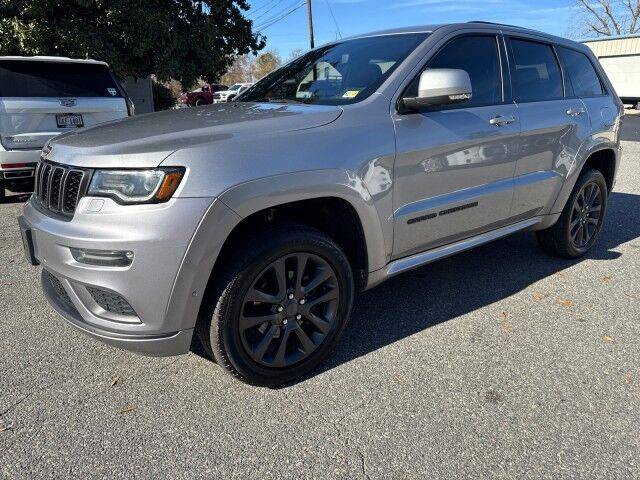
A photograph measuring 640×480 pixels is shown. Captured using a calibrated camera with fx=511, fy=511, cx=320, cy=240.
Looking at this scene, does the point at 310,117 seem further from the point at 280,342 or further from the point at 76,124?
the point at 76,124

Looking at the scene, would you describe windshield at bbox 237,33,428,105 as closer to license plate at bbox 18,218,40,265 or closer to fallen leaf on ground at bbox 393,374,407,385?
fallen leaf on ground at bbox 393,374,407,385

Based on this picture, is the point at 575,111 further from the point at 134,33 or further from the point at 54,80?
the point at 134,33

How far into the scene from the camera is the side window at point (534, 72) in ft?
11.9

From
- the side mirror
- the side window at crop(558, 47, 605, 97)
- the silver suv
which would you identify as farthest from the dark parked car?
the side mirror

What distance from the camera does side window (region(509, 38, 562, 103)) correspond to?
3.63 m

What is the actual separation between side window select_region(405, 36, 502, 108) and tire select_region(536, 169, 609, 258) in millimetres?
1343

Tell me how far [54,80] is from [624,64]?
30004 mm

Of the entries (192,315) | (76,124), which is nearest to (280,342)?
(192,315)

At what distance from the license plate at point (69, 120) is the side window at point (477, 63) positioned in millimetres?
4572

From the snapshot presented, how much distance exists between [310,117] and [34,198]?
1.54m

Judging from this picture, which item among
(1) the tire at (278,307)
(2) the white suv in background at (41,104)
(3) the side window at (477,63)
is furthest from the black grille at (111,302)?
(2) the white suv in background at (41,104)

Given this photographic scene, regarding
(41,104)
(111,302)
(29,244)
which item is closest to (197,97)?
(41,104)

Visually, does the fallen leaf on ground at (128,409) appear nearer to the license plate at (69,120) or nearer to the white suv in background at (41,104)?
the white suv in background at (41,104)

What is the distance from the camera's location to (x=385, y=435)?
2232 millimetres
